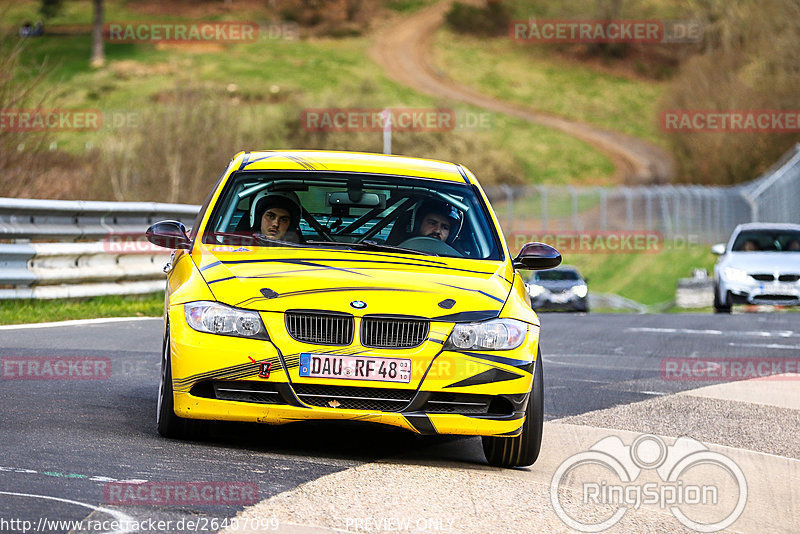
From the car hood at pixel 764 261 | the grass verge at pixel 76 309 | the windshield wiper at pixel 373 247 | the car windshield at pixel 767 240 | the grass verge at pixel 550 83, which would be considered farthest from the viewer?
the grass verge at pixel 550 83

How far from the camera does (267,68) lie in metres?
96.2

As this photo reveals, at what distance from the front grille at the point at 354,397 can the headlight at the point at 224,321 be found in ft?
1.14

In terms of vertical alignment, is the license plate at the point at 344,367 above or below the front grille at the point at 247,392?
above

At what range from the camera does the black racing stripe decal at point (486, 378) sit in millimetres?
6684

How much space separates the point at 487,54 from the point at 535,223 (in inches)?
2162

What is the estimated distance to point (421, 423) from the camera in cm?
670

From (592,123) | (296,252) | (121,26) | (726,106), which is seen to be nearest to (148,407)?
(296,252)

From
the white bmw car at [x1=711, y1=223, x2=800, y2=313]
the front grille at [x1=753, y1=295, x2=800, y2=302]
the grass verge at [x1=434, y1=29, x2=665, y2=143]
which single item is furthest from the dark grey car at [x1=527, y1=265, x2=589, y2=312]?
the grass verge at [x1=434, y1=29, x2=665, y2=143]

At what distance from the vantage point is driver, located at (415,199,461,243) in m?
8.01

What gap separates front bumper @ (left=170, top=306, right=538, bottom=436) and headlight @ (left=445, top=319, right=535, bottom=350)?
0.13 feet

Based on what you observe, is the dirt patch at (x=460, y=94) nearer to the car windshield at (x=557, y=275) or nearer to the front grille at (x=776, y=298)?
the car windshield at (x=557, y=275)

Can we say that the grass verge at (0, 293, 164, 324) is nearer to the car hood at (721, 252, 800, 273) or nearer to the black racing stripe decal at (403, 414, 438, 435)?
the black racing stripe decal at (403, 414, 438, 435)

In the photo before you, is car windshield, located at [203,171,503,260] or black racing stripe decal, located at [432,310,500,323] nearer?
black racing stripe decal, located at [432,310,500,323]

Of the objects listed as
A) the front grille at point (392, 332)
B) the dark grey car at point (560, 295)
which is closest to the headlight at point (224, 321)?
the front grille at point (392, 332)
